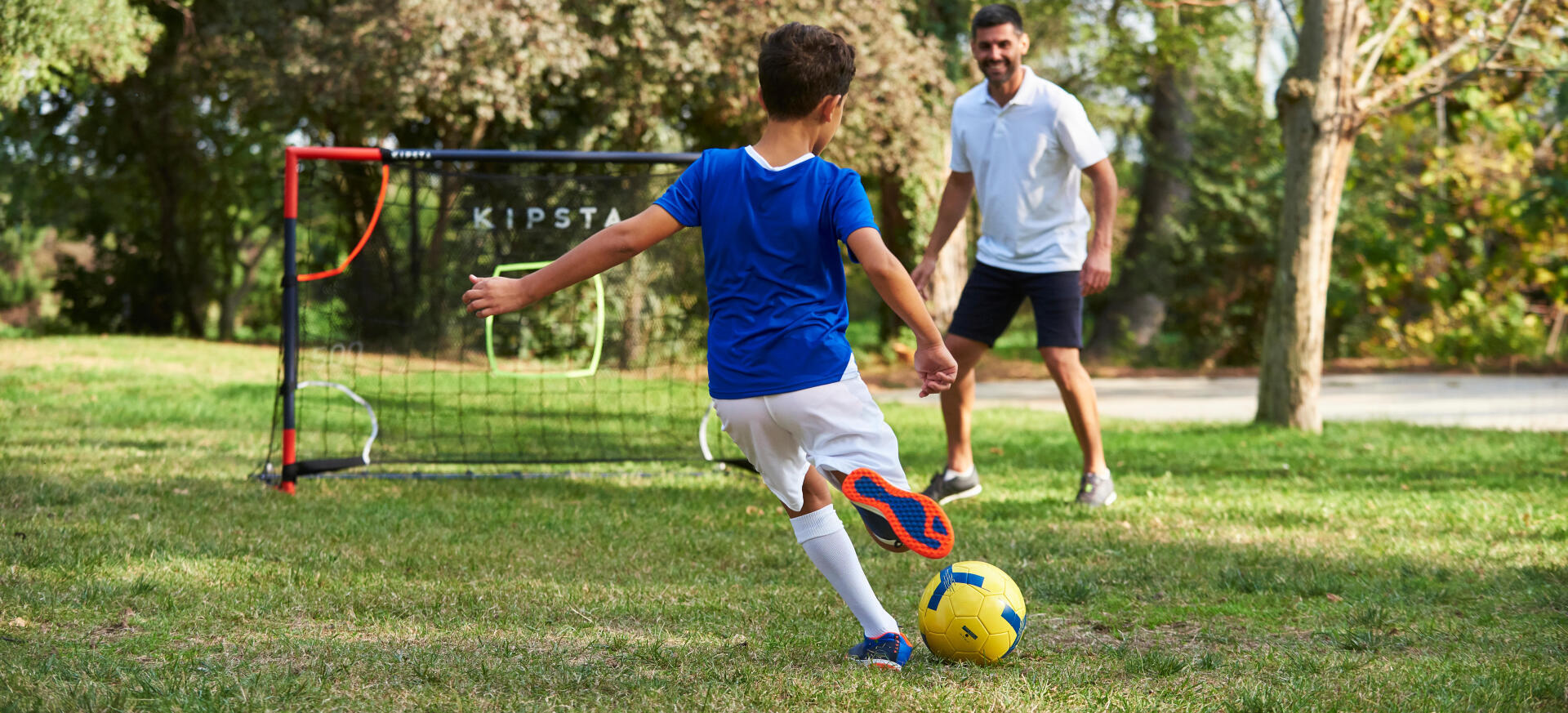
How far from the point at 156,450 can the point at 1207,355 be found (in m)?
13.6

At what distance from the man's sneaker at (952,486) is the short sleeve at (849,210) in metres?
3.01

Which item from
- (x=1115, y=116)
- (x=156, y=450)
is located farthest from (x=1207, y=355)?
(x=156, y=450)

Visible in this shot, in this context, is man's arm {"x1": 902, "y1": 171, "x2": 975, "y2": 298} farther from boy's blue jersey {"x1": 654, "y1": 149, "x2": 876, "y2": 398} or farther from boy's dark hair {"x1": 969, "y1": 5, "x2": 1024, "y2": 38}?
boy's blue jersey {"x1": 654, "y1": 149, "x2": 876, "y2": 398}

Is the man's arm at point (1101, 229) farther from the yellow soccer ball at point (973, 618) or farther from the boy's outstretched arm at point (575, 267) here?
the boy's outstretched arm at point (575, 267)

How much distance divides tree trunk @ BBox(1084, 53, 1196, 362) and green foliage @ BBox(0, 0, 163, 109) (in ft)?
42.6

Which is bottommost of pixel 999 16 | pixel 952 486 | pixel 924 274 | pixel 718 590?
pixel 718 590

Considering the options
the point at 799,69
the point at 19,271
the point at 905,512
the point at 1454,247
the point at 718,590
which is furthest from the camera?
the point at 19,271

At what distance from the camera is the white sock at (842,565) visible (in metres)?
2.98

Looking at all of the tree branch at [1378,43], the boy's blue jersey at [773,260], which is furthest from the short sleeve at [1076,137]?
the tree branch at [1378,43]

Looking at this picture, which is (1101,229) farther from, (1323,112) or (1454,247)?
(1454,247)

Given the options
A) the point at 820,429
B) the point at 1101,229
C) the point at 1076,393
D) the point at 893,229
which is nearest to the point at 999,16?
the point at 1101,229

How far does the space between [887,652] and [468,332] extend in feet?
25.6

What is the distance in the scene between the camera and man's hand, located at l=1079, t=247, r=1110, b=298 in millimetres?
5258

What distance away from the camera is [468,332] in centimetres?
1016
